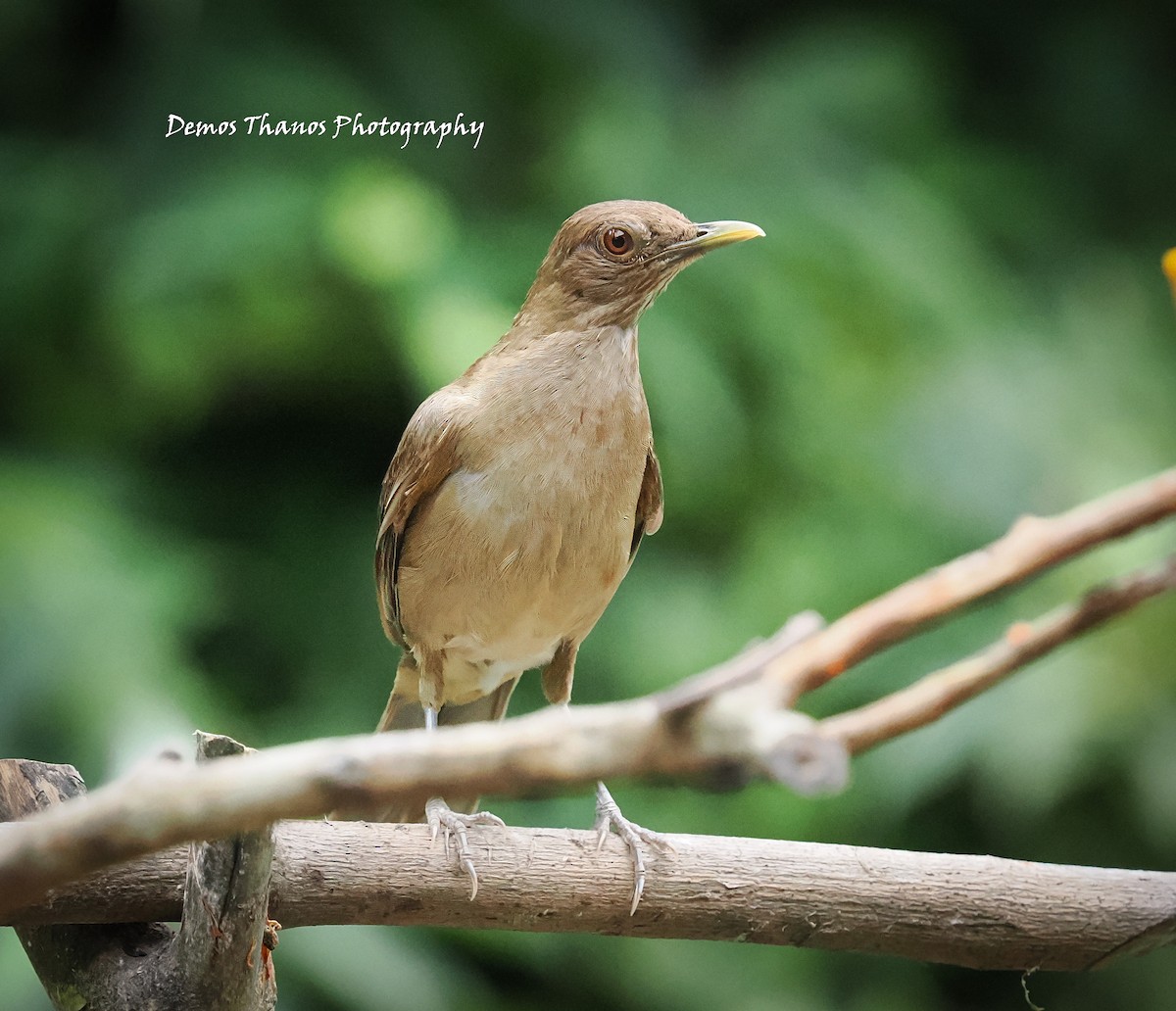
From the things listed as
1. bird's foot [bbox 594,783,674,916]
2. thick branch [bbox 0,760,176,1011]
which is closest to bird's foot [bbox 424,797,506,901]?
bird's foot [bbox 594,783,674,916]

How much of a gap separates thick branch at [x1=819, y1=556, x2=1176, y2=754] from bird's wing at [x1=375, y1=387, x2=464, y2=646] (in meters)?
2.07

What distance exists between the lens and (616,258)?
9.18 feet

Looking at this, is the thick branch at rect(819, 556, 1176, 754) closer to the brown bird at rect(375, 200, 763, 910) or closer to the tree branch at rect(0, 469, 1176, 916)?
the tree branch at rect(0, 469, 1176, 916)

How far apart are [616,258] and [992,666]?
1.99 metres

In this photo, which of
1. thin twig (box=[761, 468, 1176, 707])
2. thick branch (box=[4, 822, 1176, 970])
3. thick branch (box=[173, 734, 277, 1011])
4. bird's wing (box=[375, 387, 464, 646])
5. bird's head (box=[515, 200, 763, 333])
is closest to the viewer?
thin twig (box=[761, 468, 1176, 707])

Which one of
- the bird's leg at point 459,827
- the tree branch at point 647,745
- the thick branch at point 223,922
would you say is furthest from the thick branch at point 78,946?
the tree branch at point 647,745

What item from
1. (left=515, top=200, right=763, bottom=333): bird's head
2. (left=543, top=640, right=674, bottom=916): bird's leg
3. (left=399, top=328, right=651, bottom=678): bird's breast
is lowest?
(left=543, top=640, right=674, bottom=916): bird's leg

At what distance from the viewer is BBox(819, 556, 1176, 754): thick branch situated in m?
0.88

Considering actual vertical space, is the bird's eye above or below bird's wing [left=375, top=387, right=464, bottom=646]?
above

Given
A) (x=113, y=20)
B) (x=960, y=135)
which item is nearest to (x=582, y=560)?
(x=113, y=20)

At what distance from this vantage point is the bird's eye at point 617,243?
2.80 metres

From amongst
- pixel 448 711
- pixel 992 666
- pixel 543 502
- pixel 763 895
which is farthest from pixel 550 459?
pixel 992 666

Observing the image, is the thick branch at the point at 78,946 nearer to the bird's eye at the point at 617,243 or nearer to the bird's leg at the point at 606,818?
the bird's leg at the point at 606,818

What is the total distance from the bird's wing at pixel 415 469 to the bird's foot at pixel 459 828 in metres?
0.63
